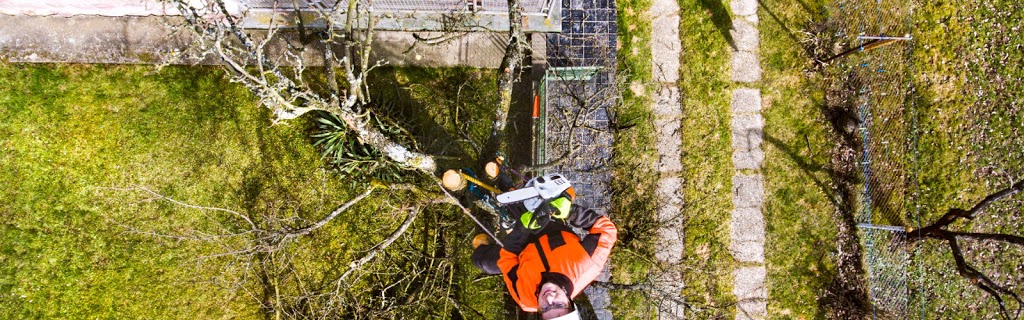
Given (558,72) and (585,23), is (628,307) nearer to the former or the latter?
(558,72)

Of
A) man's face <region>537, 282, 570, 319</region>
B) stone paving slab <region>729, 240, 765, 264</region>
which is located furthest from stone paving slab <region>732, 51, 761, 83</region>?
man's face <region>537, 282, 570, 319</region>

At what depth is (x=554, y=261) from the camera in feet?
16.0

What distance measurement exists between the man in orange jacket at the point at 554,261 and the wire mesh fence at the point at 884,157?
4.28 meters

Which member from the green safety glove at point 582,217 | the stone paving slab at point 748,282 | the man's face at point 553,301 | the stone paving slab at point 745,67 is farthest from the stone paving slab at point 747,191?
the man's face at point 553,301

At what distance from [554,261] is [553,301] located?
0.49 metres

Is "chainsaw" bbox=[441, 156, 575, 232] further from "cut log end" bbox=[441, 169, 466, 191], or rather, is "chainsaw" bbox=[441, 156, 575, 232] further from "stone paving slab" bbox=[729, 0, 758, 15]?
"stone paving slab" bbox=[729, 0, 758, 15]

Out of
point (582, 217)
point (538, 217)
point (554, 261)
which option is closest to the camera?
point (554, 261)

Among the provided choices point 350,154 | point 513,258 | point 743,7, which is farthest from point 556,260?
point 743,7

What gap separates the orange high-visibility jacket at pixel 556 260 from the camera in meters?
4.89

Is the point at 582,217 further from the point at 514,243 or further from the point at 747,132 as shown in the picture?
the point at 747,132

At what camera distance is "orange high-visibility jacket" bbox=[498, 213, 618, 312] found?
4.89 m

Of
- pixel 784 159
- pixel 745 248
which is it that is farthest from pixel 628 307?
pixel 784 159

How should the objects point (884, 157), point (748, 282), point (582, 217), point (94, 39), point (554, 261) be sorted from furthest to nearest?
point (748, 282) → point (884, 157) → point (94, 39) → point (582, 217) → point (554, 261)

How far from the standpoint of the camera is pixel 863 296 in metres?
7.26
